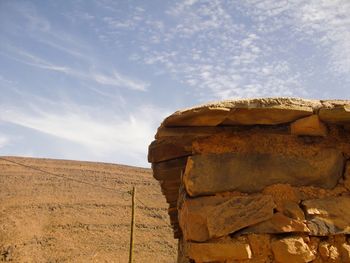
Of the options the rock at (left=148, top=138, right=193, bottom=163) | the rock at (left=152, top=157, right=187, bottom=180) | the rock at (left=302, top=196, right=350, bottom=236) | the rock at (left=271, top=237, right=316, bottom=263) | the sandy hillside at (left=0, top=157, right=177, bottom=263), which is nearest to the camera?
the rock at (left=271, top=237, right=316, bottom=263)

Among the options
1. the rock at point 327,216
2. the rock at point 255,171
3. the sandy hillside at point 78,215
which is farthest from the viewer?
the sandy hillside at point 78,215

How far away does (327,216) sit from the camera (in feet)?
10.3

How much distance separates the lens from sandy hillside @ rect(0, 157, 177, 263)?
3584 cm

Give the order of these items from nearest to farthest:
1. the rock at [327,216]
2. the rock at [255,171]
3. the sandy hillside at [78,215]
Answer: the rock at [327,216], the rock at [255,171], the sandy hillside at [78,215]

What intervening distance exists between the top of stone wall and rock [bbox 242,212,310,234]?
2.53ft

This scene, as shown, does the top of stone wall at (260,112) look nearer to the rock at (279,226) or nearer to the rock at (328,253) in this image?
the rock at (279,226)

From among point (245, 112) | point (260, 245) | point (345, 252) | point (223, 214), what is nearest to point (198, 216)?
point (223, 214)

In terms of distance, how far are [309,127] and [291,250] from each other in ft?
3.19

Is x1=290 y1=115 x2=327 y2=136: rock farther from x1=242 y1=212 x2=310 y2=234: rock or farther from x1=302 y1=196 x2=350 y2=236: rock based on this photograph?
x1=242 y1=212 x2=310 y2=234: rock

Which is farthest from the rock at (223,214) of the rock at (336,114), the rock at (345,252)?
the rock at (336,114)

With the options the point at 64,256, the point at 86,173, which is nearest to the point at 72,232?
the point at 64,256

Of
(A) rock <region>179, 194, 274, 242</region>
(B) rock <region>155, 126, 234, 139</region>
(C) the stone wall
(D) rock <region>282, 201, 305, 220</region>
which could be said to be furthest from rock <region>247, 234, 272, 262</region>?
(B) rock <region>155, 126, 234, 139</region>

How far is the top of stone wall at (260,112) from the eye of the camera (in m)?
3.13

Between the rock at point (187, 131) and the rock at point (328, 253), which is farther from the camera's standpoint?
the rock at point (187, 131)
